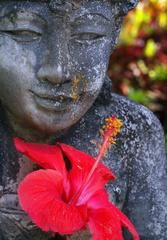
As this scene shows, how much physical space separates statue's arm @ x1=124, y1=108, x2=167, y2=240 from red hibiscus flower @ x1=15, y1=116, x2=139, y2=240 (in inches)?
9.7

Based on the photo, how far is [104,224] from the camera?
5.62 feet

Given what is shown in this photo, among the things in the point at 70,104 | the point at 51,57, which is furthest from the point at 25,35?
the point at 70,104

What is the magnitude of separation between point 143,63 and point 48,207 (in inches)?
96.0

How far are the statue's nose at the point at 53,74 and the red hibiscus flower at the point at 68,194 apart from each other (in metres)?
0.16

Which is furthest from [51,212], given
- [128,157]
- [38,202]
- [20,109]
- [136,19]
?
[136,19]

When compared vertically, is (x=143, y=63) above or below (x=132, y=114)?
below

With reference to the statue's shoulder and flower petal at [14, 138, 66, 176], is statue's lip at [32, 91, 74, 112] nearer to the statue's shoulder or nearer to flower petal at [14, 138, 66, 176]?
flower petal at [14, 138, 66, 176]

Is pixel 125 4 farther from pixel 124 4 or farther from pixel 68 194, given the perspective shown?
pixel 68 194

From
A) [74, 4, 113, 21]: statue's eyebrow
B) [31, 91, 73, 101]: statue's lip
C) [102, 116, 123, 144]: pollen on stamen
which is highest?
[74, 4, 113, 21]: statue's eyebrow

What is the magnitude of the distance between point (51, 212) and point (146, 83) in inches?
93.6

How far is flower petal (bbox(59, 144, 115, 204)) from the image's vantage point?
70.1 inches

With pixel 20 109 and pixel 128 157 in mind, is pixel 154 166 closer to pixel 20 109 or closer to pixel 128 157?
pixel 128 157

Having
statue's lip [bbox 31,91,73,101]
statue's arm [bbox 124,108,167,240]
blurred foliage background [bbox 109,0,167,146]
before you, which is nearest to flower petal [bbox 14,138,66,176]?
statue's lip [bbox 31,91,73,101]

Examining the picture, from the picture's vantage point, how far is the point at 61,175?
176cm
